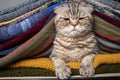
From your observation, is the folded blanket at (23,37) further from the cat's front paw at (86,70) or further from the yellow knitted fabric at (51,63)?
the cat's front paw at (86,70)

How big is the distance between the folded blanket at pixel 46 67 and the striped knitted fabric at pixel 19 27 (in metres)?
0.10

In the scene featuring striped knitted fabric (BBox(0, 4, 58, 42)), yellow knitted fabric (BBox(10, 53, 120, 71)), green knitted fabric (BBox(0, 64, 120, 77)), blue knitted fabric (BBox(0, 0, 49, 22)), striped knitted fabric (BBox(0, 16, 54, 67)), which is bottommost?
green knitted fabric (BBox(0, 64, 120, 77))

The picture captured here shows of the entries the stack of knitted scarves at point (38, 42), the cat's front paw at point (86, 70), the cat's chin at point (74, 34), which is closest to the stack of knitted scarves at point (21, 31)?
the stack of knitted scarves at point (38, 42)

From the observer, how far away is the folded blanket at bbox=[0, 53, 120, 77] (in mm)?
772

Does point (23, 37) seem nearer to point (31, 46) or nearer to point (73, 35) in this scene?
point (31, 46)

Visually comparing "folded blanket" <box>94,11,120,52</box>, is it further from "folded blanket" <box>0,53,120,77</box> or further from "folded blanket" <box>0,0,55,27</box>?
"folded blanket" <box>0,0,55,27</box>

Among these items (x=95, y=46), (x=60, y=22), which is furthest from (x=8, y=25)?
(x=95, y=46)

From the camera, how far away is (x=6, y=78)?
784 mm

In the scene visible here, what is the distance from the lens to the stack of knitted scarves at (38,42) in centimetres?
79

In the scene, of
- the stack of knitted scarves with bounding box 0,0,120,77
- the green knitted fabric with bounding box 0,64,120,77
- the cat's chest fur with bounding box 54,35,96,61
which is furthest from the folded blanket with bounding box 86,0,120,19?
the green knitted fabric with bounding box 0,64,120,77

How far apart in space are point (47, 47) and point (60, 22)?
0.10m

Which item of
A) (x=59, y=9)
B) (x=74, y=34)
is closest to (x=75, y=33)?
(x=74, y=34)

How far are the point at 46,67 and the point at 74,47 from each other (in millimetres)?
153

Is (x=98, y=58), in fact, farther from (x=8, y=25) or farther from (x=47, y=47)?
(x=8, y=25)
